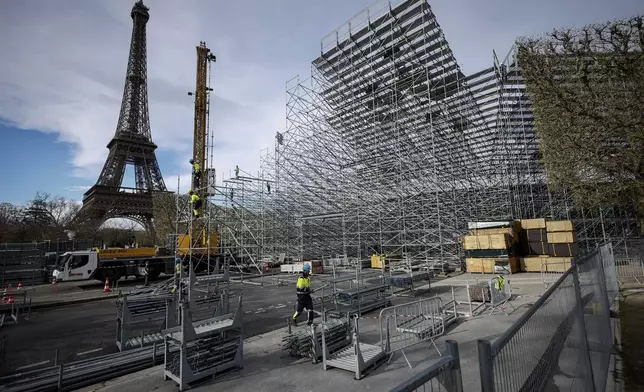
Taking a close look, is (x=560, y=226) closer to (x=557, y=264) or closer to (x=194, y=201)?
(x=557, y=264)

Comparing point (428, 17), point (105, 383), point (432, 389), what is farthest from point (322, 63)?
point (432, 389)

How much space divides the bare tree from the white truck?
2164cm

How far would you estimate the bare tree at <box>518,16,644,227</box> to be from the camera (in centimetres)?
1141

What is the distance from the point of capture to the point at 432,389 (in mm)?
1855

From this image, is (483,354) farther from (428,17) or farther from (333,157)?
(333,157)

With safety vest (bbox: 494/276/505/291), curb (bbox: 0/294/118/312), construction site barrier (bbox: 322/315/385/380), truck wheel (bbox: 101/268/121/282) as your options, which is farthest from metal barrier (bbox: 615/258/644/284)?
truck wheel (bbox: 101/268/121/282)

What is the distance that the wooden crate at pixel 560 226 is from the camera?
56.8 feet

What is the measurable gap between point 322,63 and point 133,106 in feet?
121

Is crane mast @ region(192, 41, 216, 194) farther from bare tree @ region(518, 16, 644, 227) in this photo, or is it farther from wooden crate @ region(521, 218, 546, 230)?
wooden crate @ region(521, 218, 546, 230)

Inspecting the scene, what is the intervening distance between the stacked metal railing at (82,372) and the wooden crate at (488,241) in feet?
54.3

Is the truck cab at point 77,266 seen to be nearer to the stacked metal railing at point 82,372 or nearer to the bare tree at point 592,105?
the stacked metal railing at point 82,372

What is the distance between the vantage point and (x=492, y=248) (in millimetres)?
17312

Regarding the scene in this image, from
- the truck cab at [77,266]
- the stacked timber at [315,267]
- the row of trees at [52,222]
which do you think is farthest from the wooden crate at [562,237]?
the row of trees at [52,222]

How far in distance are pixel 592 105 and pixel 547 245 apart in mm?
8996
